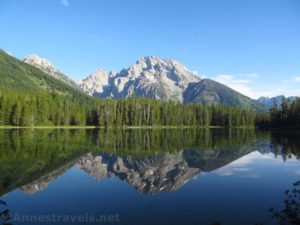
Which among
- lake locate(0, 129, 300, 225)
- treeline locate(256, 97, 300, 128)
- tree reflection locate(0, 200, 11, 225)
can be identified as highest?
treeline locate(256, 97, 300, 128)

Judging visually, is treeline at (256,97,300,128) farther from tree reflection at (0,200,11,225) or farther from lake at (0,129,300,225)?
tree reflection at (0,200,11,225)

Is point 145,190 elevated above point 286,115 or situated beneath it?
situated beneath

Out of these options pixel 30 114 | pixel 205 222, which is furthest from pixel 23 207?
pixel 30 114

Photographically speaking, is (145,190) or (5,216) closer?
(5,216)

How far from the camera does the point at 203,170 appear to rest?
3875 cm

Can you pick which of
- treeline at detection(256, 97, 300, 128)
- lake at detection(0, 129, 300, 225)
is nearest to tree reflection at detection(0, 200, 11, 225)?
lake at detection(0, 129, 300, 225)

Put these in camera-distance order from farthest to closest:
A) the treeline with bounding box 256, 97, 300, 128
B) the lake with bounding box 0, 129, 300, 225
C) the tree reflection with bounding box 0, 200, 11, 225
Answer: the treeline with bounding box 256, 97, 300, 128, the lake with bounding box 0, 129, 300, 225, the tree reflection with bounding box 0, 200, 11, 225

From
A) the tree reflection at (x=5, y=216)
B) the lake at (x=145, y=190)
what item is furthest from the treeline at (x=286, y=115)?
the tree reflection at (x=5, y=216)

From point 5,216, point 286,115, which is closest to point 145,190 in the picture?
point 5,216

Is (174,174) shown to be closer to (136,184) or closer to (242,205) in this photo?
(136,184)

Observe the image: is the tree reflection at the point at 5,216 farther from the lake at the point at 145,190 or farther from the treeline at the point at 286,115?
the treeline at the point at 286,115

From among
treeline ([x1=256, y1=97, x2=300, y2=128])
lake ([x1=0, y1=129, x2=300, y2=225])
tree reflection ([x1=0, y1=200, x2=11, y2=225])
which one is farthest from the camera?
treeline ([x1=256, y1=97, x2=300, y2=128])

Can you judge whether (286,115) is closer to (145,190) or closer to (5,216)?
(145,190)

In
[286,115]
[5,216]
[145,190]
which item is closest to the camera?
[5,216]
